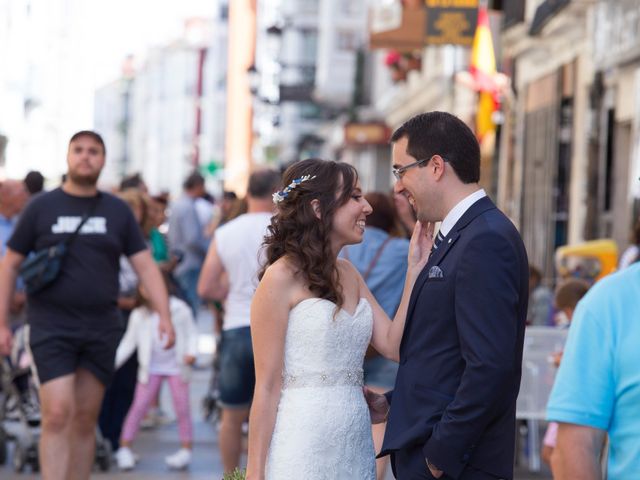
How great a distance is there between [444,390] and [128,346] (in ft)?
23.4

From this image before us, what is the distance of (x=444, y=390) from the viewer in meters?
4.52

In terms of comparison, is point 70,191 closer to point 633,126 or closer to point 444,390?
point 444,390

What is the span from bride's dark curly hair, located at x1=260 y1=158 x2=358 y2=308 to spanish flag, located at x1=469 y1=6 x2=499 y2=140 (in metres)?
14.9

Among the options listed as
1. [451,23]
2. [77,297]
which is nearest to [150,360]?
[77,297]

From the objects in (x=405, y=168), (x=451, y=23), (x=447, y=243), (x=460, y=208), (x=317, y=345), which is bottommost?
(x=317, y=345)

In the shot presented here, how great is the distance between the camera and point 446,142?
4645 mm

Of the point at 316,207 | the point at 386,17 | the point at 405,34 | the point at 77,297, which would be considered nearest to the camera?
the point at 316,207

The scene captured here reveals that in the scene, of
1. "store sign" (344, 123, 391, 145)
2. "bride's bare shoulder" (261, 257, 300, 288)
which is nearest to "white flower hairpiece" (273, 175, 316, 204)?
"bride's bare shoulder" (261, 257, 300, 288)

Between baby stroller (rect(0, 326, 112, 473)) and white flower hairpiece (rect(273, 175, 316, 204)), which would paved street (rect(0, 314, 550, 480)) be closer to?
baby stroller (rect(0, 326, 112, 473))

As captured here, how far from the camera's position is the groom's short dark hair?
4645 millimetres

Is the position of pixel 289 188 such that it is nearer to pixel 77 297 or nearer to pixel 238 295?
pixel 77 297

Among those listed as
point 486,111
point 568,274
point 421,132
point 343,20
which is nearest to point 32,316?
point 421,132

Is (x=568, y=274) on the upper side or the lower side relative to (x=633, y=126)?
lower

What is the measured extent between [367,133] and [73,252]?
33.0 m
